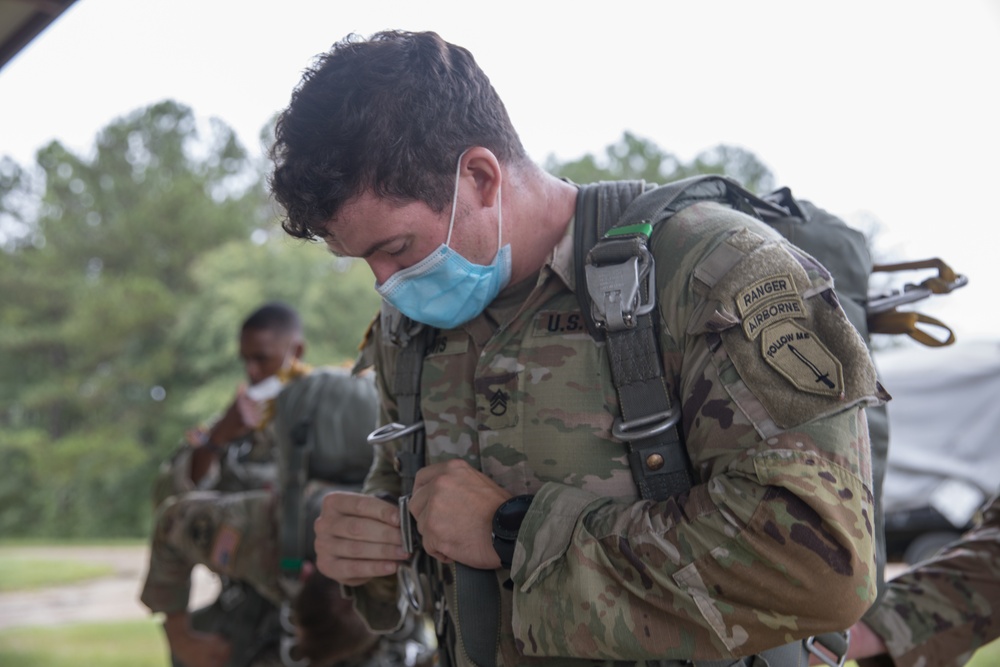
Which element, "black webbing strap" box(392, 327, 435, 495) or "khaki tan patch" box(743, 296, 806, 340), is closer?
"khaki tan patch" box(743, 296, 806, 340)

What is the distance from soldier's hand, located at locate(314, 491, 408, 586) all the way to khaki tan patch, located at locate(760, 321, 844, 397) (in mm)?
829

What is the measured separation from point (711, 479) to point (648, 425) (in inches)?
5.8

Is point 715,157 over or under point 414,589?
under

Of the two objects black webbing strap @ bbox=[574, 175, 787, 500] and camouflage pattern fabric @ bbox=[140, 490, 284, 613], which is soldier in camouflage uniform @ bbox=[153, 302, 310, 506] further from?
black webbing strap @ bbox=[574, 175, 787, 500]

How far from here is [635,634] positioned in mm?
1338

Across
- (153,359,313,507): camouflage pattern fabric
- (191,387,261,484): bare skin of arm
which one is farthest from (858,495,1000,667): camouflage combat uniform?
(191,387,261,484): bare skin of arm

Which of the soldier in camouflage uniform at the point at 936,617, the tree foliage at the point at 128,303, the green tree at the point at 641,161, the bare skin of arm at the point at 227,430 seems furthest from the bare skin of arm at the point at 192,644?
the tree foliage at the point at 128,303

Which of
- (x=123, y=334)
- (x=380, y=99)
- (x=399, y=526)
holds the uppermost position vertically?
(x=380, y=99)

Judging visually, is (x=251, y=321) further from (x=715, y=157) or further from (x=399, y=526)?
(x=715, y=157)

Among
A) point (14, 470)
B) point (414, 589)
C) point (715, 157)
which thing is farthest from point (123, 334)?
point (414, 589)

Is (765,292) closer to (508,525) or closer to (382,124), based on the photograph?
(508,525)

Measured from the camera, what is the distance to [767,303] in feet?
4.40

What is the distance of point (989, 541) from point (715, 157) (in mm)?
6617

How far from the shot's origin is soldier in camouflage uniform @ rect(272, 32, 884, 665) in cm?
127
